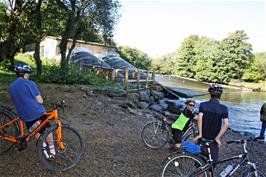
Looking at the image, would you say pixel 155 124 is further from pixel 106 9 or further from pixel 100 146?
pixel 106 9

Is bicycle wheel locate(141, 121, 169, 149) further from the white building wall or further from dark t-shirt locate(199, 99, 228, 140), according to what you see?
the white building wall

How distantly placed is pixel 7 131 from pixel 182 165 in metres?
2.99

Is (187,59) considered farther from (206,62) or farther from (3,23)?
(3,23)

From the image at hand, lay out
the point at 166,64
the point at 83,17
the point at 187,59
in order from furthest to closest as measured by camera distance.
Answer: the point at 166,64, the point at 187,59, the point at 83,17

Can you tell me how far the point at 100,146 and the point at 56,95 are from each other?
5.57 m

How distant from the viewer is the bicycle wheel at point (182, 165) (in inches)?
163

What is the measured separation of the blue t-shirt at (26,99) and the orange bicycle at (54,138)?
194mm

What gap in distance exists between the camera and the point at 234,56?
5869 cm

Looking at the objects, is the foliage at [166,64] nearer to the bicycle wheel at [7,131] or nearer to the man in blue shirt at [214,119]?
the bicycle wheel at [7,131]

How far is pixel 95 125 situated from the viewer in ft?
27.9

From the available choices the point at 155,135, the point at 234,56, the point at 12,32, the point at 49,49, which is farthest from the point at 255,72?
the point at 155,135

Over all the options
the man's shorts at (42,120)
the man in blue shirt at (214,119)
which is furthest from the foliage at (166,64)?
the man's shorts at (42,120)

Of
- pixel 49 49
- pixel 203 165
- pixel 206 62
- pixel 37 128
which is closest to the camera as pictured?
pixel 203 165

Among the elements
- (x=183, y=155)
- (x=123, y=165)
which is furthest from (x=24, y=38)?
(x=183, y=155)
